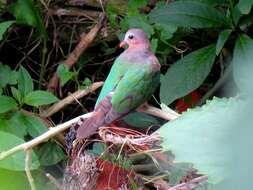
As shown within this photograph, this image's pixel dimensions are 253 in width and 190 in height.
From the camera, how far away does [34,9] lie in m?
2.48

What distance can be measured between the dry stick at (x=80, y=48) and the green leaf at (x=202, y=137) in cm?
→ 191

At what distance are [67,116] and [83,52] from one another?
304 millimetres

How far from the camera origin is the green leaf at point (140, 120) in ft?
6.22

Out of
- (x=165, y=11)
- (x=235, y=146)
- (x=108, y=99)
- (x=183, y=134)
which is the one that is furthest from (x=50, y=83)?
(x=235, y=146)

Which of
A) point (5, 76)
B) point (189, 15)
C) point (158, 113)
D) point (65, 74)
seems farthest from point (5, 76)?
point (158, 113)

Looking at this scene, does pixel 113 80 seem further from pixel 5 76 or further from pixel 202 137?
pixel 202 137

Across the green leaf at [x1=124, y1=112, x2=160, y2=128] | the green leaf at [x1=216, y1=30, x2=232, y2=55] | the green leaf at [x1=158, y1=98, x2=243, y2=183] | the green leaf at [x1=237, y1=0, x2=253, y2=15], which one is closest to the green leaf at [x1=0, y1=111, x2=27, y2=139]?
the green leaf at [x1=124, y1=112, x2=160, y2=128]

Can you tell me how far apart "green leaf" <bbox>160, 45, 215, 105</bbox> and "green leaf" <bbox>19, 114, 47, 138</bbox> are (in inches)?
18.7

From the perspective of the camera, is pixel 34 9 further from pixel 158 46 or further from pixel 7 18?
pixel 158 46

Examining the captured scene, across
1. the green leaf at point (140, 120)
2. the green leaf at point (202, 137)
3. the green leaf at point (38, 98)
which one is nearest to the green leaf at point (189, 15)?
the green leaf at point (140, 120)

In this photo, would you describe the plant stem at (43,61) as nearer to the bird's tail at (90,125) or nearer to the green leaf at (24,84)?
the green leaf at (24,84)

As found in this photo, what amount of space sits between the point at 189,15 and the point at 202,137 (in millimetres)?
1516

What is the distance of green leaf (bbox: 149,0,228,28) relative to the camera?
200cm

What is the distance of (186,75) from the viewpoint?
6.68 ft
